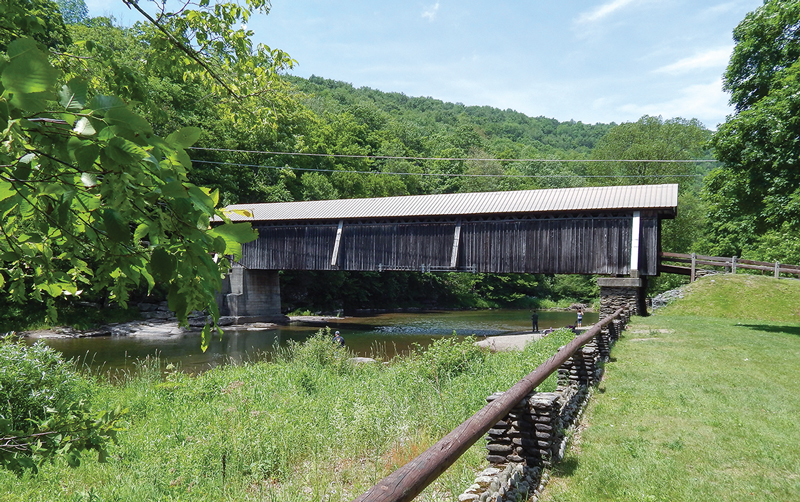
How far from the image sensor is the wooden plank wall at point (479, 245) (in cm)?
1689

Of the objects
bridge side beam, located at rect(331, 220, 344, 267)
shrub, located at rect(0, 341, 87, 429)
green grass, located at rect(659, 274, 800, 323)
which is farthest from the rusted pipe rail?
green grass, located at rect(659, 274, 800, 323)

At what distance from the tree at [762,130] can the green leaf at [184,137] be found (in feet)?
46.0

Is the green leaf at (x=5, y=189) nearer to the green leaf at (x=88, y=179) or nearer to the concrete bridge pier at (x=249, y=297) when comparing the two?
the green leaf at (x=88, y=179)

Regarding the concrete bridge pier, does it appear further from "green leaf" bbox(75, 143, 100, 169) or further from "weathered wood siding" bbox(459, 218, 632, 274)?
"green leaf" bbox(75, 143, 100, 169)

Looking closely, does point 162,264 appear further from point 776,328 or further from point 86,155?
point 776,328

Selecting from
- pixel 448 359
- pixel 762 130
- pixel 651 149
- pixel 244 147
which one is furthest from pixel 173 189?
pixel 651 149

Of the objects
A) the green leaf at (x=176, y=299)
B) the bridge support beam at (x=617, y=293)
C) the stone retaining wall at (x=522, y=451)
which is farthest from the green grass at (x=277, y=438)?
the bridge support beam at (x=617, y=293)

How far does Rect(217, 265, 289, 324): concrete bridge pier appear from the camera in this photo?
25062 mm

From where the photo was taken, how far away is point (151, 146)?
94 centimetres

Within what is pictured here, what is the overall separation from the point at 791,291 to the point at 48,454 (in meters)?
24.0

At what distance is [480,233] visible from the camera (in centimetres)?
1916

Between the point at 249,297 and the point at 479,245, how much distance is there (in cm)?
1303

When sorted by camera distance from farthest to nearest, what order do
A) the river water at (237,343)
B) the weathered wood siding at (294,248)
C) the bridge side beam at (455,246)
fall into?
the weathered wood siding at (294,248) < the bridge side beam at (455,246) < the river water at (237,343)

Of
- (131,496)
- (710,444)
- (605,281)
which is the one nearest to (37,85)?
(131,496)
